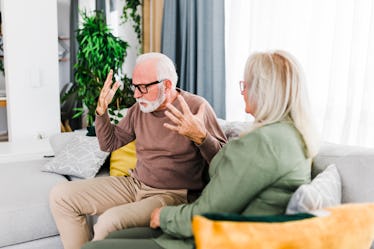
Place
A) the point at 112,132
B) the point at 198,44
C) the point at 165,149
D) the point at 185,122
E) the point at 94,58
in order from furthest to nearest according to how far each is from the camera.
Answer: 1. the point at 94,58
2. the point at 198,44
3. the point at 112,132
4. the point at 165,149
5. the point at 185,122

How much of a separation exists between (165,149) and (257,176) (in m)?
0.75

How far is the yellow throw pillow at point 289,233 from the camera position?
2.73 feet

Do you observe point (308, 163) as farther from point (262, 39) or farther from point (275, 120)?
point (262, 39)

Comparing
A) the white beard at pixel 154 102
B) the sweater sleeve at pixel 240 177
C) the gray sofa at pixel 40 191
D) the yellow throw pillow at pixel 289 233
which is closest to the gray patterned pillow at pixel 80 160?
the gray sofa at pixel 40 191

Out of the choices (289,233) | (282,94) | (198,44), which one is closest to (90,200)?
(282,94)

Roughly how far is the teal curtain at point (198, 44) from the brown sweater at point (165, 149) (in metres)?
0.94

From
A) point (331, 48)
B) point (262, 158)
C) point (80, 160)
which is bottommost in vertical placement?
point (80, 160)

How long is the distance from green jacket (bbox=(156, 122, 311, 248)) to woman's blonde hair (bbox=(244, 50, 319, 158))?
0.03m

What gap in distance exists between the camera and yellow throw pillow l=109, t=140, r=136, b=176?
2.18 m

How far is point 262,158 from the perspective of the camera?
1.12 m

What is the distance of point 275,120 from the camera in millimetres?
1228

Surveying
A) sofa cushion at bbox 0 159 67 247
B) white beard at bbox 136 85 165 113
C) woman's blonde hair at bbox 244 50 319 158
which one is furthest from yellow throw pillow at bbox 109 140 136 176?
woman's blonde hair at bbox 244 50 319 158

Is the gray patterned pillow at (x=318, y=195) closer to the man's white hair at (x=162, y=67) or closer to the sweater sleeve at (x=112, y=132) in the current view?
the man's white hair at (x=162, y=67)

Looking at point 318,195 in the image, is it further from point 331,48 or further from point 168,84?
point 331,48
